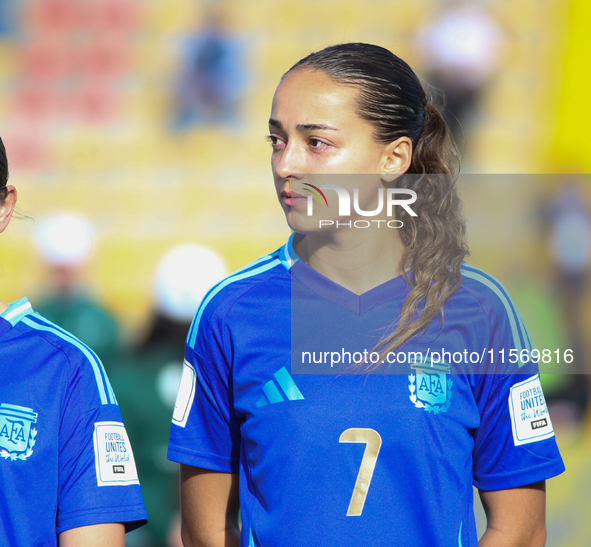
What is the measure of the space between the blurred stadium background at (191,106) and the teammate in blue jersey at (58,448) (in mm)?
4683

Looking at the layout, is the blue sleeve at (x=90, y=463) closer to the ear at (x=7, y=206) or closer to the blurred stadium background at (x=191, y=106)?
the ear at (x=7, y=206)

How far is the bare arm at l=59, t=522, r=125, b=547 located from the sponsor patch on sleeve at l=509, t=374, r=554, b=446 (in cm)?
90

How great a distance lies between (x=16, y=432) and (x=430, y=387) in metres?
0.87

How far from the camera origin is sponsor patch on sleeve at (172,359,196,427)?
1.99m

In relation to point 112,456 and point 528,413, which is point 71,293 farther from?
point 528,413

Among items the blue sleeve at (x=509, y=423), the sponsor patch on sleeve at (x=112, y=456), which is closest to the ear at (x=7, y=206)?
the sponsor patch on sleeve at (x=112, y=456)

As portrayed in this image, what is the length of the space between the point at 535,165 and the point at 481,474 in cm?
539

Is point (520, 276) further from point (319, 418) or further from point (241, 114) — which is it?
point (241, 114)

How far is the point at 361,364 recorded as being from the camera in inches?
72.6

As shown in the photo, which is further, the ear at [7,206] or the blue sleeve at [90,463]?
the ear at [7,206]

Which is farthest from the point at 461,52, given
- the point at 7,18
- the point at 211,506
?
the point at 211,506

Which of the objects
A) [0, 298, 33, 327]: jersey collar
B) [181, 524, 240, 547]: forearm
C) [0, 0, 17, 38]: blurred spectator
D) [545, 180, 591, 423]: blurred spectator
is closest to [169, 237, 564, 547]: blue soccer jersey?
[181, 524, 240, 547]: forearm

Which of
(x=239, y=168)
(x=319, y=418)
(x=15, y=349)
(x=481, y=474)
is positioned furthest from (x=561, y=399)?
(x=239, y=168)

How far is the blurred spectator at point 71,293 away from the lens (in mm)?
5117
